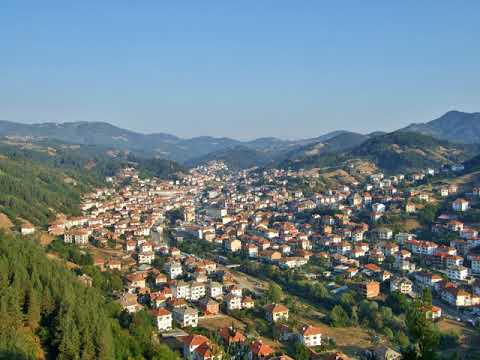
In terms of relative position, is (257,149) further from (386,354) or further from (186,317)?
(386,354)

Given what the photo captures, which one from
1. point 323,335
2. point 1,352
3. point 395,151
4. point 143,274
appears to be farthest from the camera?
point 395,151

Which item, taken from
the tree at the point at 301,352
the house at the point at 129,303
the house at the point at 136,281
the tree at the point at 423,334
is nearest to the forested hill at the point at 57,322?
the house at the point at 129,303

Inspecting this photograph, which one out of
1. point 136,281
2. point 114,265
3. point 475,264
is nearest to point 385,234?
point 475,264

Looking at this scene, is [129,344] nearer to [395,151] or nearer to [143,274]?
[143,274]

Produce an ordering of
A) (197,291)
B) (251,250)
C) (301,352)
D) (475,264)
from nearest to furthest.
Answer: (301,352)
(197,291)
(475,264)
(251,250)

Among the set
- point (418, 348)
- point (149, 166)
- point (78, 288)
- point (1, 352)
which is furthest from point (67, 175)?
point (418, 348)

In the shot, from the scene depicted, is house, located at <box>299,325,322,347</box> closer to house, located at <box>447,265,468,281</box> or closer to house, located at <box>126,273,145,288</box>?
house, located at <box>126,273,145,288</box>

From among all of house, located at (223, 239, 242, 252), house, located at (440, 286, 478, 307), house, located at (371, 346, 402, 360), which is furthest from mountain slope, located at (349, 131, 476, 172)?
house, located at (371, 346, 402, 360)
